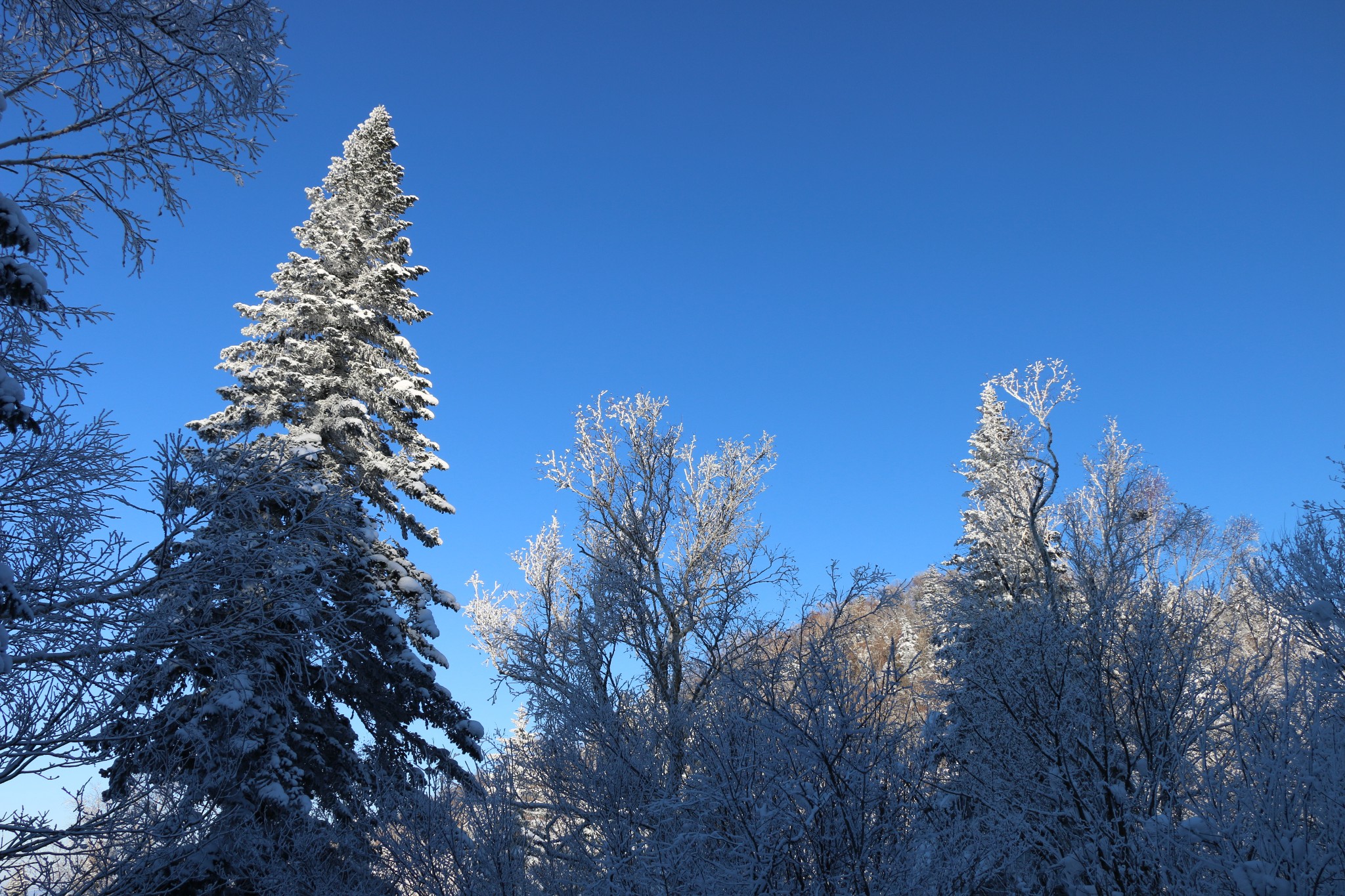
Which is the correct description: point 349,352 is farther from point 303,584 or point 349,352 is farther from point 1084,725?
point 1084,725

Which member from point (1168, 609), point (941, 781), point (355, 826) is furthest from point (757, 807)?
point (1168, 609)

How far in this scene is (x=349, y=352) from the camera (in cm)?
1368

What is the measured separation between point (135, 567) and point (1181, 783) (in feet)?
42.0

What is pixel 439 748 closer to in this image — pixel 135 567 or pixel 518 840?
pixel 518 840

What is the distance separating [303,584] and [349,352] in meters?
7.79

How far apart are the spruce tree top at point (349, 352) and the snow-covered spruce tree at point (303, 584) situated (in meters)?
0.04

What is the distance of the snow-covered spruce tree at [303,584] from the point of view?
6641mm

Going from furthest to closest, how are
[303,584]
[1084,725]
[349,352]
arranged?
1. [349,352]
2. [1084,725]
3. [303,584]

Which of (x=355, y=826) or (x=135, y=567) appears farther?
(x=355, y=826)

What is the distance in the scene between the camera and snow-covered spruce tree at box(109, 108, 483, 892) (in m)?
6.64

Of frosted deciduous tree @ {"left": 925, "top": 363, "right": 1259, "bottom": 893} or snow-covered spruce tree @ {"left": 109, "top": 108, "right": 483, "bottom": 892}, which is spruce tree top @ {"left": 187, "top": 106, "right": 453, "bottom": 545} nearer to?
snow-covered spruce tree @ {"left": 109, "top": 108, "right": 483, "bottom": 892}

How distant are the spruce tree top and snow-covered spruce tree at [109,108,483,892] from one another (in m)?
0.04

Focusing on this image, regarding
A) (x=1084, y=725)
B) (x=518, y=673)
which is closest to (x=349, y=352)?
(x=518, y=673)

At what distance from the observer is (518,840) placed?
11641 mm
